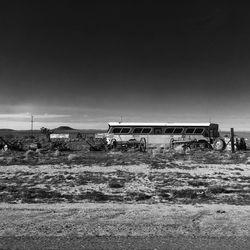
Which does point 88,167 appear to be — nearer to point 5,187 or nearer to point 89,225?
point 5,187

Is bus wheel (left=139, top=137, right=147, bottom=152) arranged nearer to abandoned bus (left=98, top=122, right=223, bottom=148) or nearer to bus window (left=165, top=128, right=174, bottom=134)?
abandoned bus (left=98, top=122, right=223, bottom=148)

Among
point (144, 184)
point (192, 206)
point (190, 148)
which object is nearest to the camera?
point (192, 206)

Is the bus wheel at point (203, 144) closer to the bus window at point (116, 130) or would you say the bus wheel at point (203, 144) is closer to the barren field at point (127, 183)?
the bus window at point (116, 130)

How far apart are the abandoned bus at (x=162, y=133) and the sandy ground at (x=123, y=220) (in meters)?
23.0

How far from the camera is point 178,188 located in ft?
42.4

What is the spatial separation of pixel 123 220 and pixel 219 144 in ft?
84.4

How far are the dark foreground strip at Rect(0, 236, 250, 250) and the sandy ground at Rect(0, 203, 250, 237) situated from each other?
0.84 feet

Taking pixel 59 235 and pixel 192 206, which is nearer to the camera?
pixel 59 235

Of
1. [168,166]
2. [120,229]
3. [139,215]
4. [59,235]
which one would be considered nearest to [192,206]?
[139,215]

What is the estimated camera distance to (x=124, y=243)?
247 inches

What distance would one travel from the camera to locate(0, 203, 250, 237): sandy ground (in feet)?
22.7

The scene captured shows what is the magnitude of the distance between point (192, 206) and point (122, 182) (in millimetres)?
5113

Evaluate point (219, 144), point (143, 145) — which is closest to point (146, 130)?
point (143, 145)

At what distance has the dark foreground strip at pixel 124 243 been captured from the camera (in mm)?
6055
